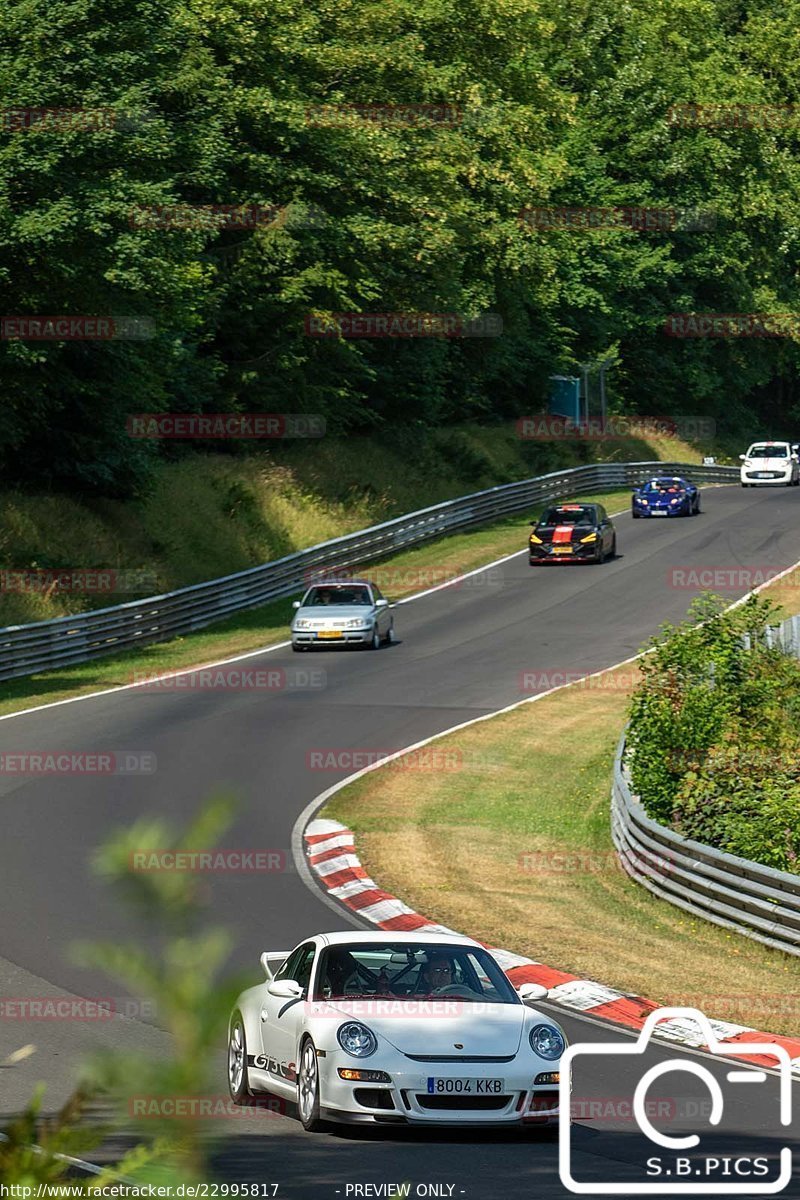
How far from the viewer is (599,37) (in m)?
78.8

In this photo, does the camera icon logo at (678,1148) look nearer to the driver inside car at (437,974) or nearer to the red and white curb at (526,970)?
the driver inside car at (437,974)

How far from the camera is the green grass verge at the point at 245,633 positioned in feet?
110

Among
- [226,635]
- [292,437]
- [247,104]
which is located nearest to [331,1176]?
[226,635]

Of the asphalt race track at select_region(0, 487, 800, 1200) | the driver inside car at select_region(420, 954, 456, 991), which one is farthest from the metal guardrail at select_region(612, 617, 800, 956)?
the driver inside car at select_region(420, 954, 456, 991)

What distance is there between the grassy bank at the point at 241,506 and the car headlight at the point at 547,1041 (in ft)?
93.3

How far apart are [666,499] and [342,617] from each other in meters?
21.2

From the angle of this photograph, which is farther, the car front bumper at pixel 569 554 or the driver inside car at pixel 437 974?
the car front bumper at pixel 569 554

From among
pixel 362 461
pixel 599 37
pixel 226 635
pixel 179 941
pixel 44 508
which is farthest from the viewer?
pixel 599 37

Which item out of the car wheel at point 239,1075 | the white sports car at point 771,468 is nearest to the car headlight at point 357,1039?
the car wheel at point 239,1075

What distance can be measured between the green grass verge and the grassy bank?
272cm

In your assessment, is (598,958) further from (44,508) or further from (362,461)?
(362,461)

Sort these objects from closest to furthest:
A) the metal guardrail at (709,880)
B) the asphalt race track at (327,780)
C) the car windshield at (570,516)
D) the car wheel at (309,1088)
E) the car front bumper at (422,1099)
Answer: the asphalt race track at (327,780)
the car front bumper at (422,1099)
the car wheel at (309,1088)
the metal guardrail at (709,880)
the car windshield at (570,516)

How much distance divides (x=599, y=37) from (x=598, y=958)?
69.8 metres

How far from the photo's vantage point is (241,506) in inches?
2004
